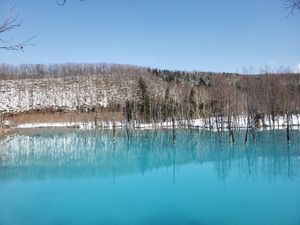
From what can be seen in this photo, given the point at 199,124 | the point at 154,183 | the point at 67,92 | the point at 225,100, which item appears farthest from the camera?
the point at 67,92

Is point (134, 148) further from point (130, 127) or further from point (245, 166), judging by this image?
point (130, 127)

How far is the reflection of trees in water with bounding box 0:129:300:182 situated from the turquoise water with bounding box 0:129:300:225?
0.05 metres

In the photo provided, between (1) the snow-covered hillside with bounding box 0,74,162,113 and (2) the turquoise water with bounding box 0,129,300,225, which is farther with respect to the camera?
(1) the snow-covered hillside with bounding box 0,74,162,113

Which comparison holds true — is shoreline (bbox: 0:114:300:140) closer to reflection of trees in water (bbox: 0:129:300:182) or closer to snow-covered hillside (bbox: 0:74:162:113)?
reflection of trees in water (bbox: 0:129:300:182)

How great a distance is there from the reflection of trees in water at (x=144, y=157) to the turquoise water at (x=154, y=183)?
5 cm

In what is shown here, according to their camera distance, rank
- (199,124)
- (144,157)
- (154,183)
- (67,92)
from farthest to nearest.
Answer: (67,92) → (199,124) → (144,157) → (154,183)

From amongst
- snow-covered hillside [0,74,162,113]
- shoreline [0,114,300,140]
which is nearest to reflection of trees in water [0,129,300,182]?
shoreline [0,114,300,140]

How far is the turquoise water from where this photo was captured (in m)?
11.7

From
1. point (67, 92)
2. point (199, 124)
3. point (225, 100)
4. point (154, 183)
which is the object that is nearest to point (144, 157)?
point (154, 183)

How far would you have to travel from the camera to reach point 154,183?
16.8 meters

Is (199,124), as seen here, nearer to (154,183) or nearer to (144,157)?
(144,157)

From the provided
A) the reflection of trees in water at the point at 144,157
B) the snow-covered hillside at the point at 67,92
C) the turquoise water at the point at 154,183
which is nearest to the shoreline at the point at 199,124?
the reflection of trees in water at the point at 144,157

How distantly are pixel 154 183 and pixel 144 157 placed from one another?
7.63 meters

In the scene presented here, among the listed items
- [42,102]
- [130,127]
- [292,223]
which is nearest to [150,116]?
[130,127]
